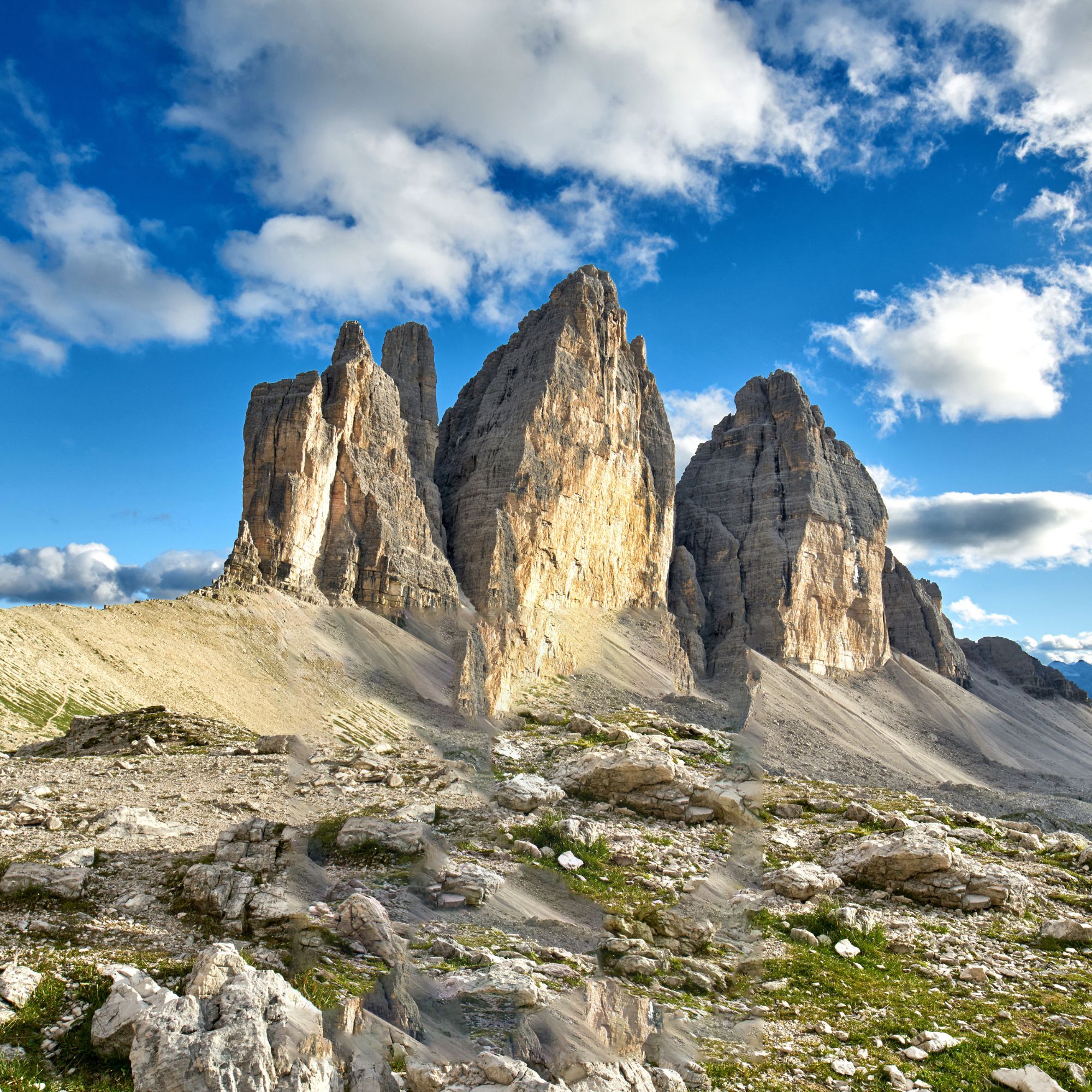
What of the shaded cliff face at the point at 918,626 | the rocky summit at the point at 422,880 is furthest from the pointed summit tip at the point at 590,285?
the shaded cliff face at the point at 918,626

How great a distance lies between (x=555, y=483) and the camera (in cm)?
8450

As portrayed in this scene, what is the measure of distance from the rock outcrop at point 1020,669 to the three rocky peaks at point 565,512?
1704cm

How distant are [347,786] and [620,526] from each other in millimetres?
77868

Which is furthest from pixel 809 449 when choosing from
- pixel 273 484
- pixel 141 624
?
pixel 141 624

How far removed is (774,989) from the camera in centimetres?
1147

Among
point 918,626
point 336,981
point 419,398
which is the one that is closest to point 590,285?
point 419,398

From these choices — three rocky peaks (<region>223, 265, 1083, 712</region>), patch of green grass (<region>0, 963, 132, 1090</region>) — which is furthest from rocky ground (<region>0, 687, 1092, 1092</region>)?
three rocky peaks (<region>223, 265, 1083, 712</region>)

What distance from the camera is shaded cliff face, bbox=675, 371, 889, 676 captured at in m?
109

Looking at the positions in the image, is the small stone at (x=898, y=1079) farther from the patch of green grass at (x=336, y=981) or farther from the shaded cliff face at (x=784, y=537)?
the shaded cliff face at (x=784, y=537)

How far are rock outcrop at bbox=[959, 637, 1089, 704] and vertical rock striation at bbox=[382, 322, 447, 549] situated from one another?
114575 mm

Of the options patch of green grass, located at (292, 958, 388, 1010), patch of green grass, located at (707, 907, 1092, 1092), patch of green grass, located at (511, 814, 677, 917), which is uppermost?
patch of green grass, located at (511, 814, 677, 917)

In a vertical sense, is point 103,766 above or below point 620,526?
below

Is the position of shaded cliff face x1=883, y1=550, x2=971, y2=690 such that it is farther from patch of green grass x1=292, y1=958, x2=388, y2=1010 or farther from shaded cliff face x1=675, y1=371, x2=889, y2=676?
patch of green grass x1=292, y1=958, x2=388, y2=1010

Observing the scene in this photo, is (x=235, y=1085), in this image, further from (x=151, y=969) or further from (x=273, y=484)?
(x=273, y=484)
